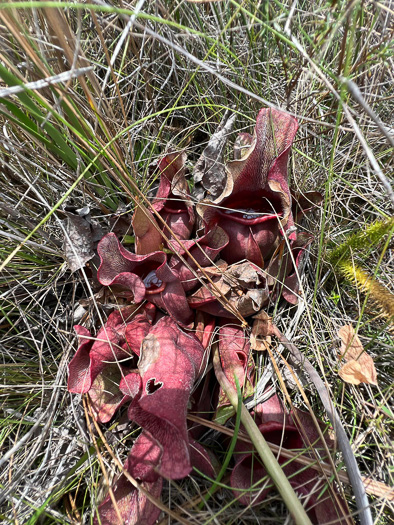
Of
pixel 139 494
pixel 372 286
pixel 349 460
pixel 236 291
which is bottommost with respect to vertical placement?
pixel 139 494

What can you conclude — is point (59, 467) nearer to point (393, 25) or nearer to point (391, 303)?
point (391, 303)

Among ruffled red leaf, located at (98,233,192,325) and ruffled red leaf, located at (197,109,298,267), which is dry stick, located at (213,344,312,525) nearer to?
ruffled red leaf, located at (98,233,192,325)

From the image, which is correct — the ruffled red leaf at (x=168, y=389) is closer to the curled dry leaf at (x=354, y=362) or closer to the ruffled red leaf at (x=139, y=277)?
the ruffled red leaf at (x=139, y=277)

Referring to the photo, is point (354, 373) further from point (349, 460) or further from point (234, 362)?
point (234, 362)

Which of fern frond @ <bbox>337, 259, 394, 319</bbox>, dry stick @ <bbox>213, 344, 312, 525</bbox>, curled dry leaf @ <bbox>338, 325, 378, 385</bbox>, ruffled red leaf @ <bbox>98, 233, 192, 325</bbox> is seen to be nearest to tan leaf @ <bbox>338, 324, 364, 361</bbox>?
curled dry leaf @ <bbox>338, 325, 378, 385</bbox>

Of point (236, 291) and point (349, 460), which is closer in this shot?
point (349, 460)

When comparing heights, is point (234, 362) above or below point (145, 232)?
below

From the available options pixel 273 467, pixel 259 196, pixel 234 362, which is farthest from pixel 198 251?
pixel 273 467

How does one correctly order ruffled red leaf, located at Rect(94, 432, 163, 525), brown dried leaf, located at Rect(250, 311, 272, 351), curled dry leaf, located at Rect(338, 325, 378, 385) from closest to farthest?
ruffled red leaf, located at Rect(94, 432, 163, 525), curled dry leaf, located at Rect(338, 325, 378, 385), brown dried leaf, located at Rect(250, 311, 272, 351)

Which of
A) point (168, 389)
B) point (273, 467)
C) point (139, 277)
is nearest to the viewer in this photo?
point (273, 467)

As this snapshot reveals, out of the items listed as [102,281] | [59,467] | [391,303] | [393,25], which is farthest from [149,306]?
[393,25]

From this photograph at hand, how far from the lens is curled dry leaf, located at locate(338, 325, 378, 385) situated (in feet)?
3.71

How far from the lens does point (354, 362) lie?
116 centimetres

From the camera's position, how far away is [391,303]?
3.43 feet
